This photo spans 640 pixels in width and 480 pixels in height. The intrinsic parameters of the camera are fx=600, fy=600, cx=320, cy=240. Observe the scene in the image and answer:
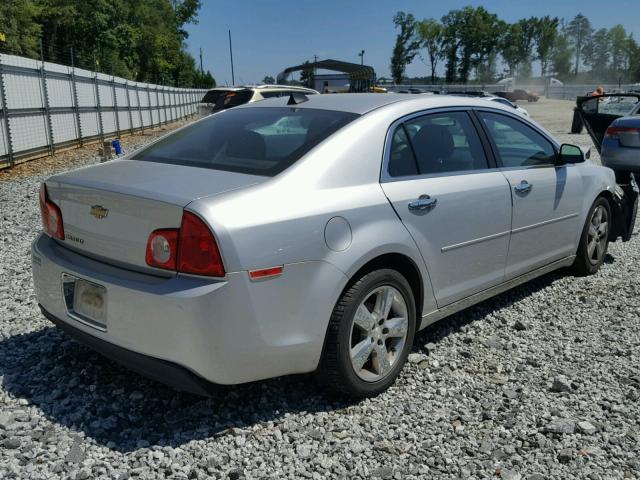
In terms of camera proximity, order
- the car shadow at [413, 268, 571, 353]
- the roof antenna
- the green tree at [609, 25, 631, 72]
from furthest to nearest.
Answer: the green tree at [609, 25, 631, 72] → the car shadow at [413, 268, 571, 353] → the roof antenna

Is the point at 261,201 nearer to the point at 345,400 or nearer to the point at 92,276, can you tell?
the point at 92,276

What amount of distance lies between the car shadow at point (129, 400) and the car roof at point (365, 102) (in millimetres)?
1582

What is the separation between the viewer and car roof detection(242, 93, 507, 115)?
11.6 feet

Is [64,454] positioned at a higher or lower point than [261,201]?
lower

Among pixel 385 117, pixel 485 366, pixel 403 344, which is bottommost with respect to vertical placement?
pixel 485 366

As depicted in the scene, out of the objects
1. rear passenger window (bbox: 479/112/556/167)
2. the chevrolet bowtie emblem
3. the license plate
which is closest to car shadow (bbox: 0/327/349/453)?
the license plate

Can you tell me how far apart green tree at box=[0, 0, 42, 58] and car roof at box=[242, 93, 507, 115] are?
33.2 meters

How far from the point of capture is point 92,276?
2818 millimetres

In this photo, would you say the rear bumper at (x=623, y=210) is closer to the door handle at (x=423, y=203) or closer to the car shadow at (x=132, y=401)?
the door handle at (x=423, y=203)

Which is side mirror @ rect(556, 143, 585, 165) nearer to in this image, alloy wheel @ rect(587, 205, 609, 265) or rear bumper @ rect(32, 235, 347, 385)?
alloy wheel @ rect(587, 205, 609, 265)

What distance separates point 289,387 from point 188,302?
1.06 meters

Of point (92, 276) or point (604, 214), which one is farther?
point (604, 214)

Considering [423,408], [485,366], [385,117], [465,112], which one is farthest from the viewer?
[465,112]

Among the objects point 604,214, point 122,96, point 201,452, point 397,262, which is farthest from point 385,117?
point 122,96
